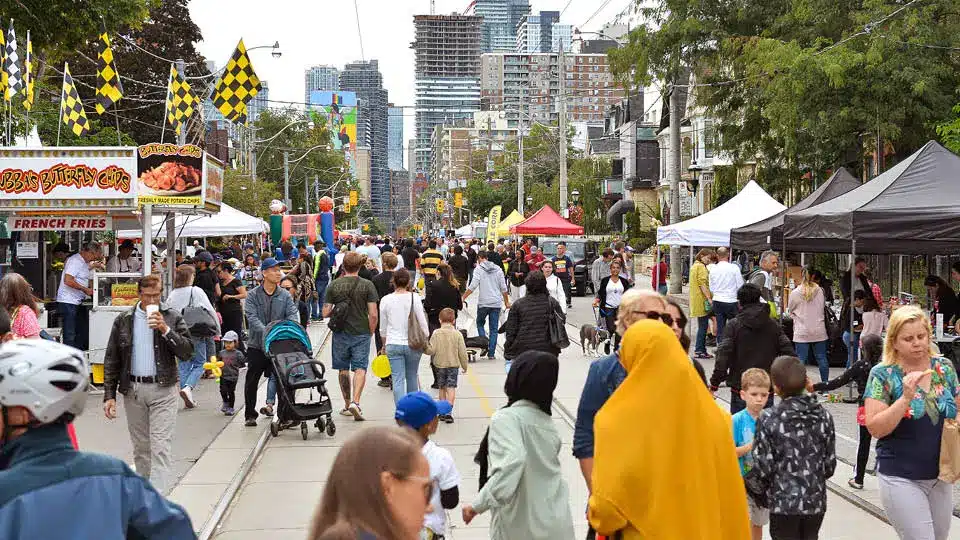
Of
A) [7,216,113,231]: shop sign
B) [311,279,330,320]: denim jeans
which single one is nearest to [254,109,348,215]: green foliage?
[311,279,330,320]: denim jeans

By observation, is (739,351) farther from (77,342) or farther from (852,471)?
(77,342)

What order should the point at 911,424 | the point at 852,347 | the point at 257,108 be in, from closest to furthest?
the point at 911,424
the point at 852,347
the point at 257,108

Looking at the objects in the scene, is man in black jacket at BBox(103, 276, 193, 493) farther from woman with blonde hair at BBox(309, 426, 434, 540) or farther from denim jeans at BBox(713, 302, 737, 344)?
denim jeans at BBox(713, 302, 737, 344)

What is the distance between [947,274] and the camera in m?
21.0

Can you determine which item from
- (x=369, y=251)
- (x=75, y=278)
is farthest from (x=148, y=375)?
(x=369, y=251)

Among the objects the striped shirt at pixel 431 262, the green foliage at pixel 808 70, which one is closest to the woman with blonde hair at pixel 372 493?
the striped shirt at pixel 431 262

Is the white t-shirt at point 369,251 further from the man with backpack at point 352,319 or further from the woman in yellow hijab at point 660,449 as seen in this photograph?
the woman in yellow hijab at point 660,449

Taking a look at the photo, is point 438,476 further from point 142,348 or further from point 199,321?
point 199,321

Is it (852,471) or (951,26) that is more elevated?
(951,26)

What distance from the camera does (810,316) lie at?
14.4 m

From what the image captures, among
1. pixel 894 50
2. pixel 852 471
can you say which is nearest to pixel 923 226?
pixel 852 471

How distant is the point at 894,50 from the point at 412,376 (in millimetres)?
13938

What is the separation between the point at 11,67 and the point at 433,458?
17950 mm

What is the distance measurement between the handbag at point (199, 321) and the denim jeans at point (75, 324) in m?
4.36
